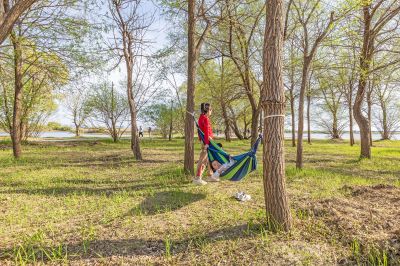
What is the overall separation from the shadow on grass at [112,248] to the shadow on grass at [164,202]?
1009mm

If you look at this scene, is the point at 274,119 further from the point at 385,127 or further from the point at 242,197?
the point at 385,127

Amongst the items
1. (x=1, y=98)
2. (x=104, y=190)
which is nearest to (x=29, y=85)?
(x=1, y=98)

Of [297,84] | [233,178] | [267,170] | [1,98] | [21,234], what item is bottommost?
[21,234]

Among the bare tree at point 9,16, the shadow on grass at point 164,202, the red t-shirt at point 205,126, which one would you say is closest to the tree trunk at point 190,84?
the red t-shirt at point 205,126

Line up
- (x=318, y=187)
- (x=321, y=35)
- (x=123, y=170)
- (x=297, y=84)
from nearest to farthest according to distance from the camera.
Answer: (x=318, y=187) < (x=321, y=35) < (x=123, y=170) < (x=297, y=84)

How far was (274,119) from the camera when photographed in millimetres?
3078

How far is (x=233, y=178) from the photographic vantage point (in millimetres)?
4676

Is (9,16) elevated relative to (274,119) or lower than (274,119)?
elevated

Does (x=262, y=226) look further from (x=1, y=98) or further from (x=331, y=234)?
(x=1, y=98)

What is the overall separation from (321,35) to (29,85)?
1535 centimetres

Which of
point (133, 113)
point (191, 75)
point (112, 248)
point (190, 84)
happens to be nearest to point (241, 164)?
point (112, 248)

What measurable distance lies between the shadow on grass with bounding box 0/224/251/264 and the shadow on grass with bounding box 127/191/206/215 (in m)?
1.01

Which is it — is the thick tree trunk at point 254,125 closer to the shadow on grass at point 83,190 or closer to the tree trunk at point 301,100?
the tree trunk at point 301,100

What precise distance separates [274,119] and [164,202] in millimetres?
2548
